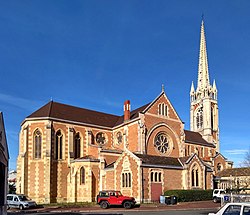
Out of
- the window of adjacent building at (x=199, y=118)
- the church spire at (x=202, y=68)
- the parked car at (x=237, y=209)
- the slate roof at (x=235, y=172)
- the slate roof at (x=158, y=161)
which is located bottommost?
the slate roof at (x=235, y=172)

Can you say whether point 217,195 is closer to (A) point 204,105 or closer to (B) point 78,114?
(B) point 78,114

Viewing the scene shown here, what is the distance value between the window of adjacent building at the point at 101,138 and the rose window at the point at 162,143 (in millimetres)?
8122

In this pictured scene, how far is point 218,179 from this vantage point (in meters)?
52.7

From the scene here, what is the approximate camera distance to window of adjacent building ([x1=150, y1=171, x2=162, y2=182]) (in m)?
40.6

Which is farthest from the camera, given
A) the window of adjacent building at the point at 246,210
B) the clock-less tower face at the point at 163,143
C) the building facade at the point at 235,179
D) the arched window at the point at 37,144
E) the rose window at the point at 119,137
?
the rose window at the point at 119,137

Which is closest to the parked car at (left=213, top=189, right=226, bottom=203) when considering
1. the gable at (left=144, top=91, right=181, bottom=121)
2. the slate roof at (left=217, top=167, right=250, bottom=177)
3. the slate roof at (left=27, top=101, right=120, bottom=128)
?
the slate roof at (left=217, top=167, right=250, bottom=177)

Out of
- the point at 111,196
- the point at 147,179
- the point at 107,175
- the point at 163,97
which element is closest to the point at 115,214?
the point at 111,196

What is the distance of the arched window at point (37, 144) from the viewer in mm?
46344

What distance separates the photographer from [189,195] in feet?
134

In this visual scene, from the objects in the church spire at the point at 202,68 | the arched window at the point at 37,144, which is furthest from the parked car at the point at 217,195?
the church spire at the point at 202,68

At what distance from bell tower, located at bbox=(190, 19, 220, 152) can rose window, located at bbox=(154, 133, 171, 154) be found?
28837 millimetres

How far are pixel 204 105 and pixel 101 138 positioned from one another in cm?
3817

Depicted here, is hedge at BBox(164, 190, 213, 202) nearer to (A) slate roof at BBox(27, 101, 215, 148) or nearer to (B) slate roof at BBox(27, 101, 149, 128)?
(A) slate roof at BBox(27, 101, 215, 148)

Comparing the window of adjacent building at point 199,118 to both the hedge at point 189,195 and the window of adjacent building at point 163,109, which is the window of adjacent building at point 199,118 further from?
the hedge at point 189,195
